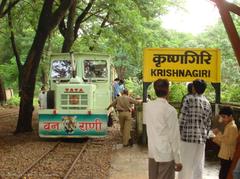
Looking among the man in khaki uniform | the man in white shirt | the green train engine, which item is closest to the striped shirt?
the man in white shirt

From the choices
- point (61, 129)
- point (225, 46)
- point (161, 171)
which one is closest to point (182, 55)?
point (61, 129)

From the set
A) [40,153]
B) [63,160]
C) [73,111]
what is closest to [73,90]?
[73,111]

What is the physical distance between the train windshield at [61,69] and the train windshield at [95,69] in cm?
59

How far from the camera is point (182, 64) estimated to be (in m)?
15.3

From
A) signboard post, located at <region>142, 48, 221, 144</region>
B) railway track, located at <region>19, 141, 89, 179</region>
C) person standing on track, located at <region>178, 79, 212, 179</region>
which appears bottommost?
railway track, located at <region>19, 141, 89, 179</region>

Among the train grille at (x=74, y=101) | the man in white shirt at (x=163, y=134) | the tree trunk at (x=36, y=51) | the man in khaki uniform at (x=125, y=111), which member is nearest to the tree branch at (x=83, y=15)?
the tree trunk at (x=36, y=51)

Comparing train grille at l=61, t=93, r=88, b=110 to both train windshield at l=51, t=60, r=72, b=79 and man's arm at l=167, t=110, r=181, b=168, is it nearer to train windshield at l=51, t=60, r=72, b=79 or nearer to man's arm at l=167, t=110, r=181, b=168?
train windshield at l=51, t=60, r=72, b=79

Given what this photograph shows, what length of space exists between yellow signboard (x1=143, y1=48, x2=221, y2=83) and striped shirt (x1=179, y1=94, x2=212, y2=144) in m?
6.84

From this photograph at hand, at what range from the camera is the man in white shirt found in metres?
6.70

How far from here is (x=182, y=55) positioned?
15.4 meters

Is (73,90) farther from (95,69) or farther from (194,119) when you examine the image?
(194,119)

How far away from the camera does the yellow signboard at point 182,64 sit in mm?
15250

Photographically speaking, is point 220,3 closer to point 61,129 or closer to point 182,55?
point 182,55

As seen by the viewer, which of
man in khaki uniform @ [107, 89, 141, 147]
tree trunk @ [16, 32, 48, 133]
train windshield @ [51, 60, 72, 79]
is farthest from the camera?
tree trunk @ [16, 32, 48, 133]
